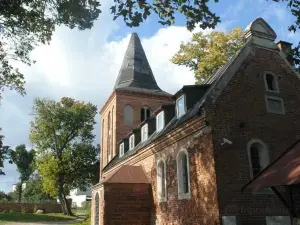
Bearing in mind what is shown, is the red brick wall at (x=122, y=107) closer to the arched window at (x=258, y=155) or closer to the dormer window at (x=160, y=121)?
the dormer window at (x=160, y=121)

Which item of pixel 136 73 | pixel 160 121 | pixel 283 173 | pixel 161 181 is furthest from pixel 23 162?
pixel 283 173

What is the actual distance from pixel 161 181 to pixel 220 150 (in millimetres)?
5127

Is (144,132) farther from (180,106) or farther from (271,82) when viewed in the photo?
(271,82)

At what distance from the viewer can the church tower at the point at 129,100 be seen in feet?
98.4

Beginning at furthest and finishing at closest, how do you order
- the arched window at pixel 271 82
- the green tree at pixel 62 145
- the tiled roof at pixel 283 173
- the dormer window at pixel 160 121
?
the green tree at pixel 62 145 → the dormer window at pixel 160 121 → the arched window at pixel 271 82 → the tiled roof at pixel 283 173

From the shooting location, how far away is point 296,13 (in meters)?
8.72

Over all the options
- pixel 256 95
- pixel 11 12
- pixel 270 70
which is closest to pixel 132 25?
pixel 11 12

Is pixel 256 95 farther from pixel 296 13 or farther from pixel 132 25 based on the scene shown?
pixel 132 25

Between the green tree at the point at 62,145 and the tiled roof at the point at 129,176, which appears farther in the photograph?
the green tree at the point at 62,145

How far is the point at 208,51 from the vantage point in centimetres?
2630

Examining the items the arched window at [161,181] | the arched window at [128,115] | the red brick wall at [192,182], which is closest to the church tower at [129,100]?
the arched window at [128,115]

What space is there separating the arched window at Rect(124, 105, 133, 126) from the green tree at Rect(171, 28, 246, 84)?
252 inches

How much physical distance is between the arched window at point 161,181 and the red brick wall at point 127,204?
1.08m

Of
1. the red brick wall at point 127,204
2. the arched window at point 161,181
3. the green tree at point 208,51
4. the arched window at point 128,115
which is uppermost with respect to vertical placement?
the green tree at point 208,51
